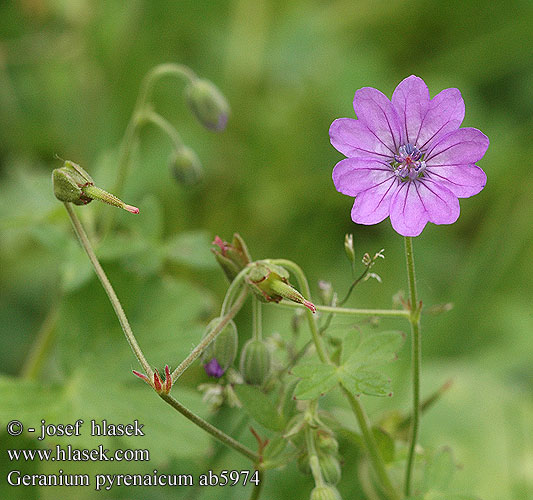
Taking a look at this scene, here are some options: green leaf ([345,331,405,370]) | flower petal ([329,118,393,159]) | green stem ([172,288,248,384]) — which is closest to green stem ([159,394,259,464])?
green stem ([172,288,248,384])

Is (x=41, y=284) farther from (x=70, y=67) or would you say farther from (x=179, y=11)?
(x=179, y=11)

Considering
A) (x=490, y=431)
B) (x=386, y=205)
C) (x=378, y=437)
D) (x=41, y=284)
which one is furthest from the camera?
(x=41, y=284)

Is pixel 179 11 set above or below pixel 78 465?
above

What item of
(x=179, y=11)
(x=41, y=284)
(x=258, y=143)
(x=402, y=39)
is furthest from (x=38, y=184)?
(x=402, y=39)

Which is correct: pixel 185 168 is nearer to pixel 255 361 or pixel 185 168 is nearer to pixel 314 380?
pixel 255 361

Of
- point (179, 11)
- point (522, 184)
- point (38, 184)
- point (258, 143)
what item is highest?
point (179, 11)

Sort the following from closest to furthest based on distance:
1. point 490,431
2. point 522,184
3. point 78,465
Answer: point 78,465 → point 490,431 → point 522,184

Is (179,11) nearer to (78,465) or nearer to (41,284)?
(41,284)

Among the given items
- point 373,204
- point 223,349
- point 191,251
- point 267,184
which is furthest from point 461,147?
point 267,184

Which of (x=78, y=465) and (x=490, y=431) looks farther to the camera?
(x=490, y=431)
